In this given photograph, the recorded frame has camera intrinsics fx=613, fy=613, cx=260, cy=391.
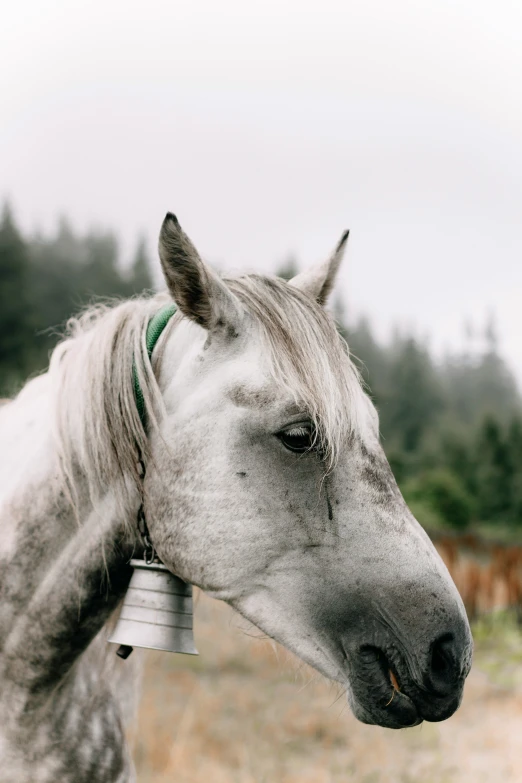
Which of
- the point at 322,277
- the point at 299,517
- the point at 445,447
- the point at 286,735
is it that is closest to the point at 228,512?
the point at 299,517

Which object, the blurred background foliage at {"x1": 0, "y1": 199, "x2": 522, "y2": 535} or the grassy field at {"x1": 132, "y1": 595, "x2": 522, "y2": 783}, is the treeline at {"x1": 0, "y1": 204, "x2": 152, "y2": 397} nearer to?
the blurred background foliage at {"x1": 0, "y1": 199, "x2": 522, "y2": 535}

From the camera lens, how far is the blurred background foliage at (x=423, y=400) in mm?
23750

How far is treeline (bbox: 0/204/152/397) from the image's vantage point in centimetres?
2667

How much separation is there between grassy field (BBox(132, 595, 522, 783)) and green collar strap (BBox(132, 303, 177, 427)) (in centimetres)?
296

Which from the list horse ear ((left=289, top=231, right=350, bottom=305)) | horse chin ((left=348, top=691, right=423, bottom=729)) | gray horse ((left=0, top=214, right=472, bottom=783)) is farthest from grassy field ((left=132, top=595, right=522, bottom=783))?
horse ear ((left=289, top=231, right=350, bottom=305))

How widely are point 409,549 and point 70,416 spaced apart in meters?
1.11

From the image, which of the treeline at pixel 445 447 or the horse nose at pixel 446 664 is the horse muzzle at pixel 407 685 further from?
the treeline at pixel 445 447

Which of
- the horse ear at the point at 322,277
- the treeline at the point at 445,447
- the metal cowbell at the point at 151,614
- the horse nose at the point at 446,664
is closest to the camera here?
the horse nose at the point at 446,664

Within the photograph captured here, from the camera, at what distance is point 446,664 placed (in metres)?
1.65

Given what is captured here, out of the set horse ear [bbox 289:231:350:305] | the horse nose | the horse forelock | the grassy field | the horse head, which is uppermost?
horse ear [bbox 289:231:350:305]

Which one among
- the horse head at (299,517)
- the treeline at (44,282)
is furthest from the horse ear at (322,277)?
the treeline at (44,282)

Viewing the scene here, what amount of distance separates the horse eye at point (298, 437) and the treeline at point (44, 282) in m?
4.21

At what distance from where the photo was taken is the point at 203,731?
5328 mm

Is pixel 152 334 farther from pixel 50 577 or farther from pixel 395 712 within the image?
pixel 395 712
